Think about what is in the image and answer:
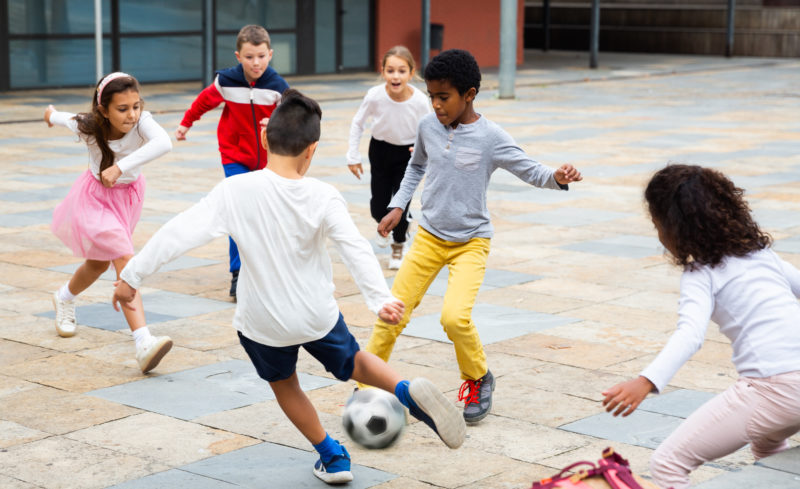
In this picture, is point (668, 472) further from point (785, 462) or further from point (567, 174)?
point (567, 174)

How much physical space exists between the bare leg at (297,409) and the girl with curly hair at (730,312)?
1261mm

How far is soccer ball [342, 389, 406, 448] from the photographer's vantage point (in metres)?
4.12

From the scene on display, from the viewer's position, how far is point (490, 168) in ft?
17.2

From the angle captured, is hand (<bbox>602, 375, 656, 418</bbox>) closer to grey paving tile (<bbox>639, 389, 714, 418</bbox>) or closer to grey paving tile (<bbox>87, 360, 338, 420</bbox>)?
grey paving tile (<bbox>639, 389, 714, 418</bbox>)

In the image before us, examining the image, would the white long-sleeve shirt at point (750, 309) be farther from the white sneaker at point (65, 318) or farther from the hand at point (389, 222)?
the white sneaker at point (65, 318)

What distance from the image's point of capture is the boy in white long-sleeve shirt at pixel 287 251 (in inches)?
155

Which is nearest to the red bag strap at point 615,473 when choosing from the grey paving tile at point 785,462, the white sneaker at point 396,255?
the grey paving tile at point 785,462

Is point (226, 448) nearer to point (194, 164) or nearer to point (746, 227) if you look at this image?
point (746, 227)

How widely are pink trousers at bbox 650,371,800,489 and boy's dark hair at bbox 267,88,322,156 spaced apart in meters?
1.61

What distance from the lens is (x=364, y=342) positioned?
6.27 m

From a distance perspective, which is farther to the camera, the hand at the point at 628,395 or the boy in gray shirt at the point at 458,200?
the boy in gray shirt at the point at 458,200

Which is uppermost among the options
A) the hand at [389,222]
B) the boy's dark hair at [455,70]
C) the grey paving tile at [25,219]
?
the boy's dark hair at [455,70]

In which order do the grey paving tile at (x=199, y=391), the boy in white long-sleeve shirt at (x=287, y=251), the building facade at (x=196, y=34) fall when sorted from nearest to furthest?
the boy in white long-sleeve shirt at (x=287, y=251), the grey paving tile at (x=199, y=391), the building facade at (x=196, y=34)

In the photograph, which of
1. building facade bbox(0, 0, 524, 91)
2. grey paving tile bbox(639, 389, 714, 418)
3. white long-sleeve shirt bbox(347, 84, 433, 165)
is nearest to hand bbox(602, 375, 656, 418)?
grey paving tile bbox(639, 389, 714, 418)
